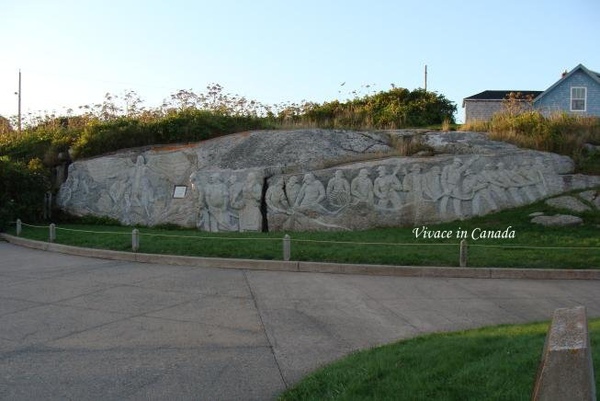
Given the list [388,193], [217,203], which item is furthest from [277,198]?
[388,193]

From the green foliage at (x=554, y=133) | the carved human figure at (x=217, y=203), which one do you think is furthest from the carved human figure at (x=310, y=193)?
the green foliage at (x=554, y=133)

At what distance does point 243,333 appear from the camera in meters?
7.18

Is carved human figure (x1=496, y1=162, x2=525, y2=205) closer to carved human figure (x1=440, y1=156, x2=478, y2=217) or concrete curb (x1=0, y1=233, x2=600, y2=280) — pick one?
carved human figure (x1=440, y1=156, x2=478, y2=217)

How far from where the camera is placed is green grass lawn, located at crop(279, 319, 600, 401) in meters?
4.14

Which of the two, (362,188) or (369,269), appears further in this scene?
(362,188)

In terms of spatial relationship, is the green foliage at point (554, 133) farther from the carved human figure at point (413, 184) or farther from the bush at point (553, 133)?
the carved human figure at point (413, 184)

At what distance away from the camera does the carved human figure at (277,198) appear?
1808 centimetres

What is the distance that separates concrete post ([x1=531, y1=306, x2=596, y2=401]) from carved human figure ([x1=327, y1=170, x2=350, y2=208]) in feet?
48.7

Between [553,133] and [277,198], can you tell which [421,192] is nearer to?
[277,198]

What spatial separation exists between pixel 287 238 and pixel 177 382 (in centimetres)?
724

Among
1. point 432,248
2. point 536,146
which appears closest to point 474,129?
point 536,146

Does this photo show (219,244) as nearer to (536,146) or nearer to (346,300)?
(346,300)

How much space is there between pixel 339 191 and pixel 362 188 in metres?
0.73

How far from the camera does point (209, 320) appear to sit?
7.86 meters
